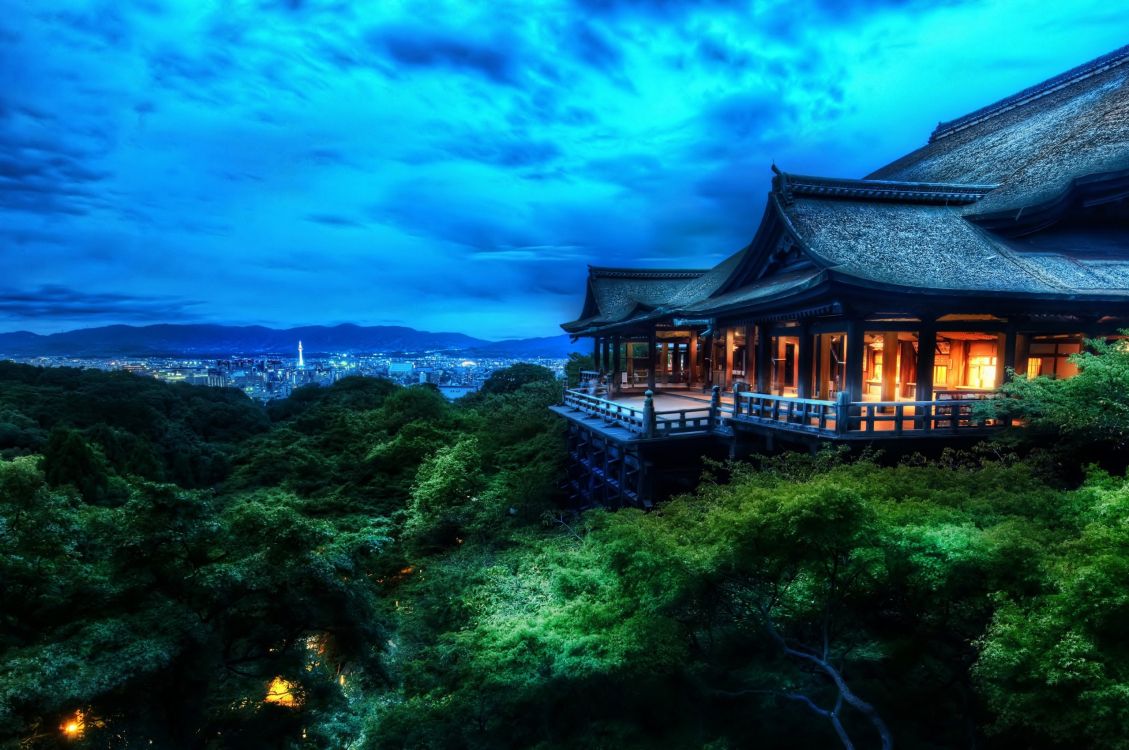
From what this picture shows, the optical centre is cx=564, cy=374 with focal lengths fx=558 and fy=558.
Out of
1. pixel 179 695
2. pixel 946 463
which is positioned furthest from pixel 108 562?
pixel 946 463

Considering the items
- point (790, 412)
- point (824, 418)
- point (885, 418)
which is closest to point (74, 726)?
point (824, 418)

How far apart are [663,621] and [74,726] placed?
6.76 m

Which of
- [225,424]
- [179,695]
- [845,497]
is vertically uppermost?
[845,497]

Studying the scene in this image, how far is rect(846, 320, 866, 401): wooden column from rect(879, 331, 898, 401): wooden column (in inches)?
138

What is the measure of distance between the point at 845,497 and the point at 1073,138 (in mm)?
18752

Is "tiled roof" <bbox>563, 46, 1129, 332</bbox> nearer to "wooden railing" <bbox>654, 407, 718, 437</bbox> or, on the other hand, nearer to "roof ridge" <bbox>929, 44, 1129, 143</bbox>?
"roof ridge" <bbox>929, 44, 1129, 143</bbox>

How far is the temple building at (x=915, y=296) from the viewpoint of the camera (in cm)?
1235

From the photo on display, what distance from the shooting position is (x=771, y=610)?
7.98 m

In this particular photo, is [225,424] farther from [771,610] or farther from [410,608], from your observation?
[771,610]

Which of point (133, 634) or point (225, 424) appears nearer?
point (133, 634)

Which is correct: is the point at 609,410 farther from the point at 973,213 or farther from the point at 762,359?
the point at 973,213

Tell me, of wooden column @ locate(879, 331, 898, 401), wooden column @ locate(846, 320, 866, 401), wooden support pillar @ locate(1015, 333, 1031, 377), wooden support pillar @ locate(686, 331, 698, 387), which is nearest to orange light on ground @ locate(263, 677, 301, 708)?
wooden column @ locate(846, 320, 866, 401)

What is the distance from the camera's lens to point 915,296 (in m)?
11.8

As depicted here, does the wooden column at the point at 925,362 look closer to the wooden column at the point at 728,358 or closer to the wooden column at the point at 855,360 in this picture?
the wooden column at the point at 855,360
